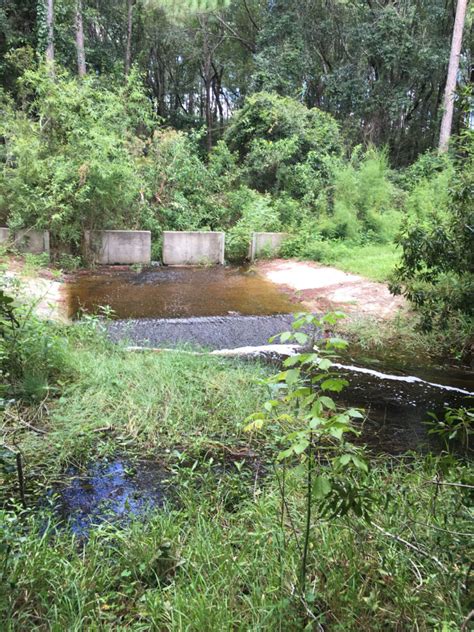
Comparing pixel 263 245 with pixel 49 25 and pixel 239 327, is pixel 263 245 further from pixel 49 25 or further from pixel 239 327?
pixel 49 25

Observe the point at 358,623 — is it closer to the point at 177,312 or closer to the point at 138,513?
the point at 138,513

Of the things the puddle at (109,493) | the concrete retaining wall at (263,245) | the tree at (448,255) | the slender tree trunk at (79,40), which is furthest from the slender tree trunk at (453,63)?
the puddle at (109,493)

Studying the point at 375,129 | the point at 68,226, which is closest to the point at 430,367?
the point at 68,226

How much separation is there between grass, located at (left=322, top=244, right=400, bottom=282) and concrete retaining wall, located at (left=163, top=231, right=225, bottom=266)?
2.90m

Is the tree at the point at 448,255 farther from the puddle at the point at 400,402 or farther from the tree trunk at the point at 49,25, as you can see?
the tree trunk at the point at 49,25

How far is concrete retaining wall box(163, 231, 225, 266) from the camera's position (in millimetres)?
11703

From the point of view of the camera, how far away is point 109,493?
9.99 ft

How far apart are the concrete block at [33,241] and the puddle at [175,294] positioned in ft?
4.05

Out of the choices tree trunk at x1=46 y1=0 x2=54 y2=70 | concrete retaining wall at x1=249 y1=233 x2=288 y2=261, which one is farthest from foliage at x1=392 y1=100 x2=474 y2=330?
tree trunk at x1=46 y1=0 x2=54 y2=70

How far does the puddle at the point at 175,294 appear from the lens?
7614 mm

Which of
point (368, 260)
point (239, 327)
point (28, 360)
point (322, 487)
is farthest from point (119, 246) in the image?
point (322, 487)

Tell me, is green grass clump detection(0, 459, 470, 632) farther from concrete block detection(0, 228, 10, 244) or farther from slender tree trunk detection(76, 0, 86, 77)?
slender tree trunk detection(76, 0, 86, 77)

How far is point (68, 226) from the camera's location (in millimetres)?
10367

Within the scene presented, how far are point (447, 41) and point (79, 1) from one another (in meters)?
13.8
